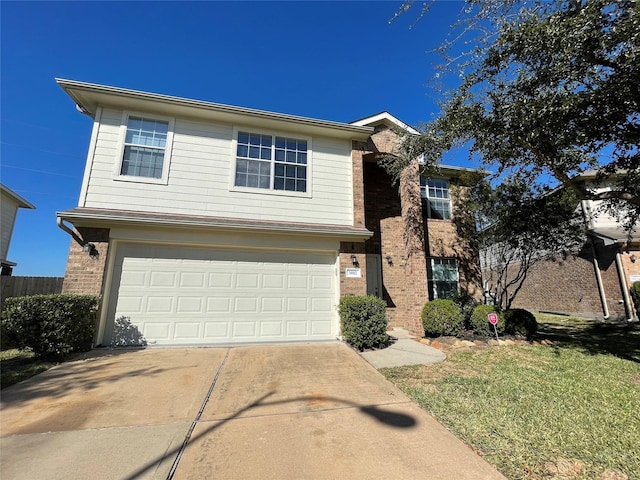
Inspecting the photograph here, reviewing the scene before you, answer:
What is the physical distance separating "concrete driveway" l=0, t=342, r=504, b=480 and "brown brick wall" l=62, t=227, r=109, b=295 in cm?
182

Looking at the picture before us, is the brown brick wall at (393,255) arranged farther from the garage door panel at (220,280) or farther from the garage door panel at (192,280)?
the garage door panel at (192,280)

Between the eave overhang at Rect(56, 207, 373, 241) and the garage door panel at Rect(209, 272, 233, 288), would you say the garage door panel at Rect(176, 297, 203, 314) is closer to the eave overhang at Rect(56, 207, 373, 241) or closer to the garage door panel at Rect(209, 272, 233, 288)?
the garage door panel at Rect(209, 272, 233, 288)

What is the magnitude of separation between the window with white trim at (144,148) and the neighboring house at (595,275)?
1264 cm

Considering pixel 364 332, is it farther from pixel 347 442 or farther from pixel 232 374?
pixel 347 442

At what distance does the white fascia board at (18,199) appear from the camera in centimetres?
1271

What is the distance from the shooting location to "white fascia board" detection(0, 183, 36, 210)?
41.7 ft

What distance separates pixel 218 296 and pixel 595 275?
53.2 ft

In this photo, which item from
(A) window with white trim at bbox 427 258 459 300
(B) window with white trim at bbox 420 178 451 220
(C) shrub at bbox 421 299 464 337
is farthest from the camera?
(B) window with white trim at bbox 420 178 451 220

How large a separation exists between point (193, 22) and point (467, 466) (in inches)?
403

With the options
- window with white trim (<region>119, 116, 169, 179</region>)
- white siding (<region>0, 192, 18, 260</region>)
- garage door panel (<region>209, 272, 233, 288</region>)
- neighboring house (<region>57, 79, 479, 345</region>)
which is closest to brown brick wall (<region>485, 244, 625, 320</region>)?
neighboring house (<region>57, 79, 479, 345</region>)

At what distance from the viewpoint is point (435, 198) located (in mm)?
10906

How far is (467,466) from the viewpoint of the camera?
250 cm

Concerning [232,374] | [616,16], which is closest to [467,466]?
[232,374]

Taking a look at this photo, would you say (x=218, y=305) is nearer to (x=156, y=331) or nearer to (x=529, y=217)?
(x=156, y=331)
